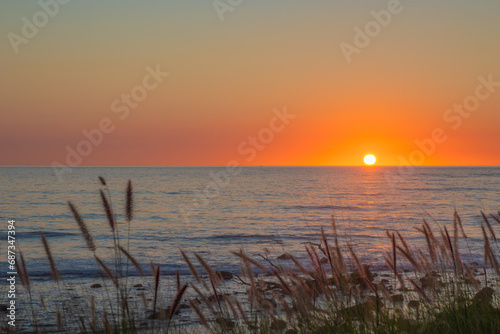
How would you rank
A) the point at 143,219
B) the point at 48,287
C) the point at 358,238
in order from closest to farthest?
the point at 48,287 → the point at 358,238 → the point at 143,219

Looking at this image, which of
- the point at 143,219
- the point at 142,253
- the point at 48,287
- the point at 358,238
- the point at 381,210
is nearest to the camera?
the point at 48,287

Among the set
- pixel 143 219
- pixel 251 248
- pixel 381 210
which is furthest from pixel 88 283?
pixel 381 210

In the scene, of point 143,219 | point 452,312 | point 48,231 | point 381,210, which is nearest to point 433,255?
point 452,312

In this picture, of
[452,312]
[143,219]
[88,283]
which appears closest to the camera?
[452,312]

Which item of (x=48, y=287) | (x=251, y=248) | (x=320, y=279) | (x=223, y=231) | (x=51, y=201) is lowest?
(x=320, y=279)

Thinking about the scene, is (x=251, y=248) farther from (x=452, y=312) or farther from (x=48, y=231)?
(x=452, y=312)

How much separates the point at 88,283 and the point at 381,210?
2990 cm

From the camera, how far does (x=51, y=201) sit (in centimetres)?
4316

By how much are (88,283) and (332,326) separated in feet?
32.8

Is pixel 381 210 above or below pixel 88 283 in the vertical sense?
above

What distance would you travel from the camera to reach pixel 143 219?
31.0 metres

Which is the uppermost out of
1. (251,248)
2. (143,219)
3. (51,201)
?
(51,201)

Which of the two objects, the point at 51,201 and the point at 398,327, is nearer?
the point at 398,327

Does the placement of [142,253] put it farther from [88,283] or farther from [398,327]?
[398,327]
